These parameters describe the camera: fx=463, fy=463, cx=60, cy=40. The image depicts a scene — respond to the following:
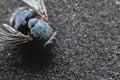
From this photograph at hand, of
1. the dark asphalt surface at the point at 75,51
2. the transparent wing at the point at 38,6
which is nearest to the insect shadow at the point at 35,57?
the dark asphalt surface at the point at 75,51

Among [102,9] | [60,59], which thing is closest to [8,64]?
[60,59]

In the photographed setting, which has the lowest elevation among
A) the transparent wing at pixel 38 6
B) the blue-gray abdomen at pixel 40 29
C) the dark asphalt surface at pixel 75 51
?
the dark asphalt surface at pixel 75 51

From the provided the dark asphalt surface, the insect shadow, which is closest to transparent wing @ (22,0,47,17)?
the dark asphalt surface

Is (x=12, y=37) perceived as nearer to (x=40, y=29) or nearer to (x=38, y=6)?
(x=40, y=29)

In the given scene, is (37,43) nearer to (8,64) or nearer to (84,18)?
(8,64)

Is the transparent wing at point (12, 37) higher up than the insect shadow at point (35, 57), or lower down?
higher up

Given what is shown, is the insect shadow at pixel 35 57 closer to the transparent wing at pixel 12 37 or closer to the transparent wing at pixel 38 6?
the transparent wing at pixel 12 37
